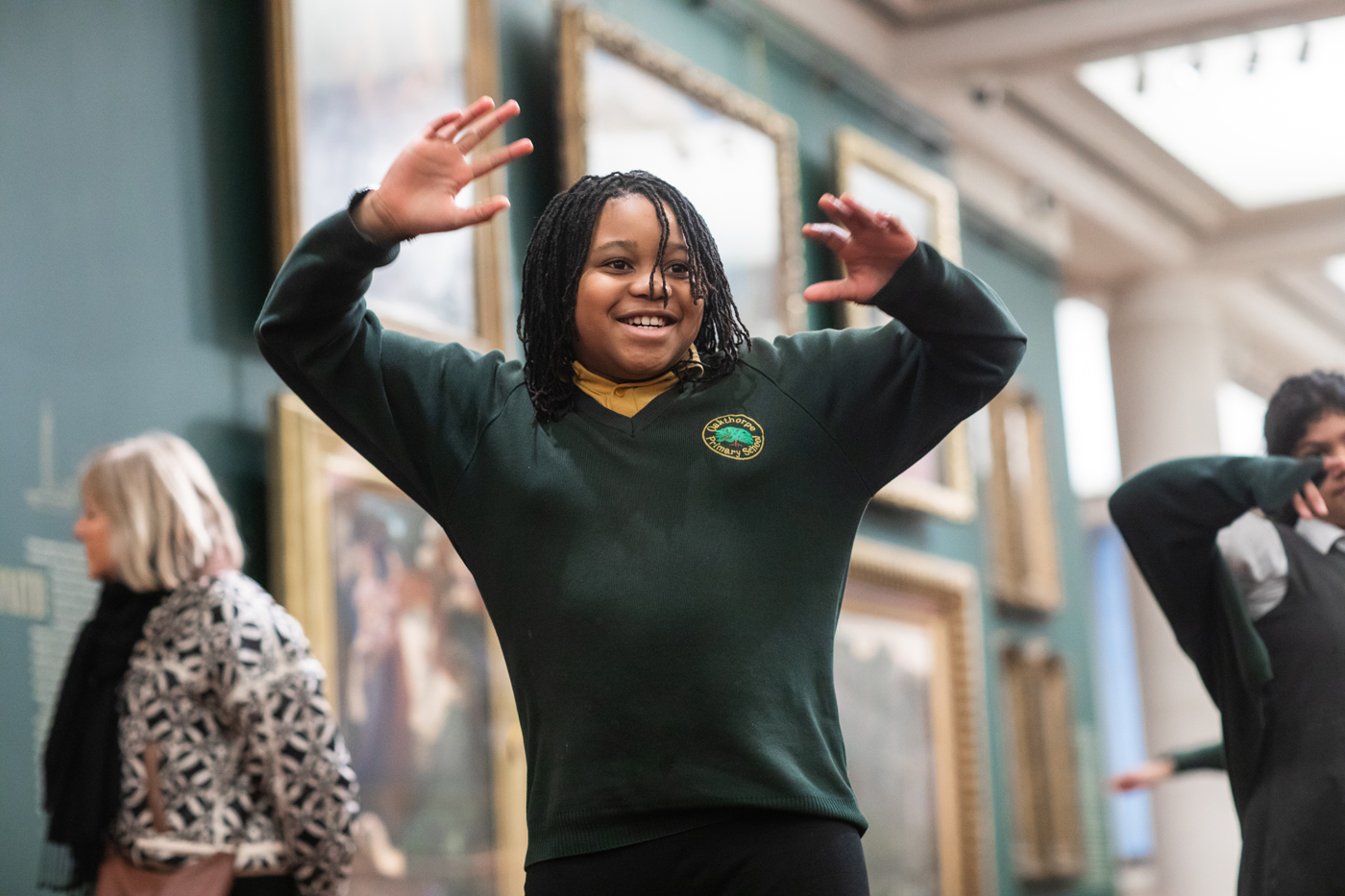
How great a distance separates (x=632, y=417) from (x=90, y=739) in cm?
216

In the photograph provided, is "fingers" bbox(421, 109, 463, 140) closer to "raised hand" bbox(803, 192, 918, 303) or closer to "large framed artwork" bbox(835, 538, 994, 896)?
"raised hand" bbox(803, 192, 918, 303)

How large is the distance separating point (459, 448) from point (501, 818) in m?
3.67

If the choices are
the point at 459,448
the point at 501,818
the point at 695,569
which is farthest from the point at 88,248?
the point at 695,569

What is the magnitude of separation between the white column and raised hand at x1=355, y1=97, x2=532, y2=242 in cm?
1053

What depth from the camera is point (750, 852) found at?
222cm

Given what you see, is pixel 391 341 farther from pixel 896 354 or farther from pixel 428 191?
pixel 896 354

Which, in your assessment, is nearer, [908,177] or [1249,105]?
[908,177]

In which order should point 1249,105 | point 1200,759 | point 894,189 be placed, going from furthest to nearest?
point 1249,105, point 894,189, point 1200,759

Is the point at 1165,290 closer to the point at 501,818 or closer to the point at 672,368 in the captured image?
the point at 501,818

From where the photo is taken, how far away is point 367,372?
249 centimetres

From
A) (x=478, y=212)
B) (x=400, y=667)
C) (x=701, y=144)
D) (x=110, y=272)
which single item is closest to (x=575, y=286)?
(x=478, y=212)

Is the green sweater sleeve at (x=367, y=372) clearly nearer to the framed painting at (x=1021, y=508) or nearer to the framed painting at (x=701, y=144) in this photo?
the framed painting at (x=701, y=144)

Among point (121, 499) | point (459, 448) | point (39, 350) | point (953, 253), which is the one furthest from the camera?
point (953, 253)

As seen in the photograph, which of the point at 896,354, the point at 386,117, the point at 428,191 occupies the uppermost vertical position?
the point at 386,117
